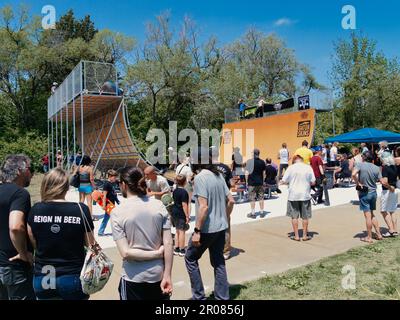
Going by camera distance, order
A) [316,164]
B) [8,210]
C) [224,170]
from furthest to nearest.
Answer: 1. [316,164]
2. [224,170]
3. [8,210]

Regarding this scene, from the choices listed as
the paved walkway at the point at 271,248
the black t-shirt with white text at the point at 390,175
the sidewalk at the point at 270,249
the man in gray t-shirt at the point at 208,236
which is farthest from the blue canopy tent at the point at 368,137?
the man in gray t-shirt at the point at 208,236

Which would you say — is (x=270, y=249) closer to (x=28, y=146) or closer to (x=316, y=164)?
(x=316, y=164)

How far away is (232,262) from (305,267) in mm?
1168

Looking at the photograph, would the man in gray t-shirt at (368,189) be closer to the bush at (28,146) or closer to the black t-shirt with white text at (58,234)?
the black t-shirt with white text at (58,234)

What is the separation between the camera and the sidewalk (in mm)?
5259

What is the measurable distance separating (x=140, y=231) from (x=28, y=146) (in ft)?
97.0

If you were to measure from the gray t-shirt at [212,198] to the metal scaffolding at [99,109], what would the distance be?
390 inches

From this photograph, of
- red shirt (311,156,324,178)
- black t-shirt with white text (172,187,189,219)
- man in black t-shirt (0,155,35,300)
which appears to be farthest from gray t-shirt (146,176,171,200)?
red shirt (311,156,324,178)

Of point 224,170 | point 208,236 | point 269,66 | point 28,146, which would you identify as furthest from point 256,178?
point 269,66

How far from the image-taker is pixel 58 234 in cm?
285

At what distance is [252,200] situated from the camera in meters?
9.64

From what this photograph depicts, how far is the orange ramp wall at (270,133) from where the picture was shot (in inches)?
696

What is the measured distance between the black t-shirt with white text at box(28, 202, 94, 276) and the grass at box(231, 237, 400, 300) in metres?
2.42

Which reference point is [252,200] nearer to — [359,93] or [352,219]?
[352,219]
